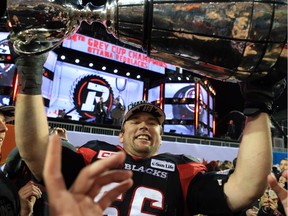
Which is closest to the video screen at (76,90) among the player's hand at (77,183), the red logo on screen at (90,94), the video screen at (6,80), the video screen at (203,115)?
the red logo on screen at (90,94)

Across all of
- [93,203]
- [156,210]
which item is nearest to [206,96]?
[156,210]

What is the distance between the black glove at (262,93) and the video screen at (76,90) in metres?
7.15

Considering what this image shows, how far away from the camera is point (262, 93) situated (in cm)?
76

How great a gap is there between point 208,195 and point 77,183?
0.82 m

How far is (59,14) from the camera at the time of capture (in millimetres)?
636

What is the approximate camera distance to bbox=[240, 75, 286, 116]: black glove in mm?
700

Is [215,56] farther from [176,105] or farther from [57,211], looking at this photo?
[176,105]

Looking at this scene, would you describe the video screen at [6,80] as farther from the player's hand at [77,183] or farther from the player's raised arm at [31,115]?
the player's hand at [77,183]

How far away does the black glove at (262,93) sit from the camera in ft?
2.30

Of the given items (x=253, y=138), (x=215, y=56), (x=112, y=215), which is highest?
(x=215, y=56)

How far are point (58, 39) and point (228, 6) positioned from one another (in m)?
0.34

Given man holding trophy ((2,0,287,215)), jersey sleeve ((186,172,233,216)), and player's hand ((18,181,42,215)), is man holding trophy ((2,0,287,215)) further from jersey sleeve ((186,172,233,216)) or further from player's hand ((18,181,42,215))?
A: player's hand ((18,181,42,215))

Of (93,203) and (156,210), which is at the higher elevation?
(93,203)

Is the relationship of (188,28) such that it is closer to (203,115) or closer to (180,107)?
(180,107)
